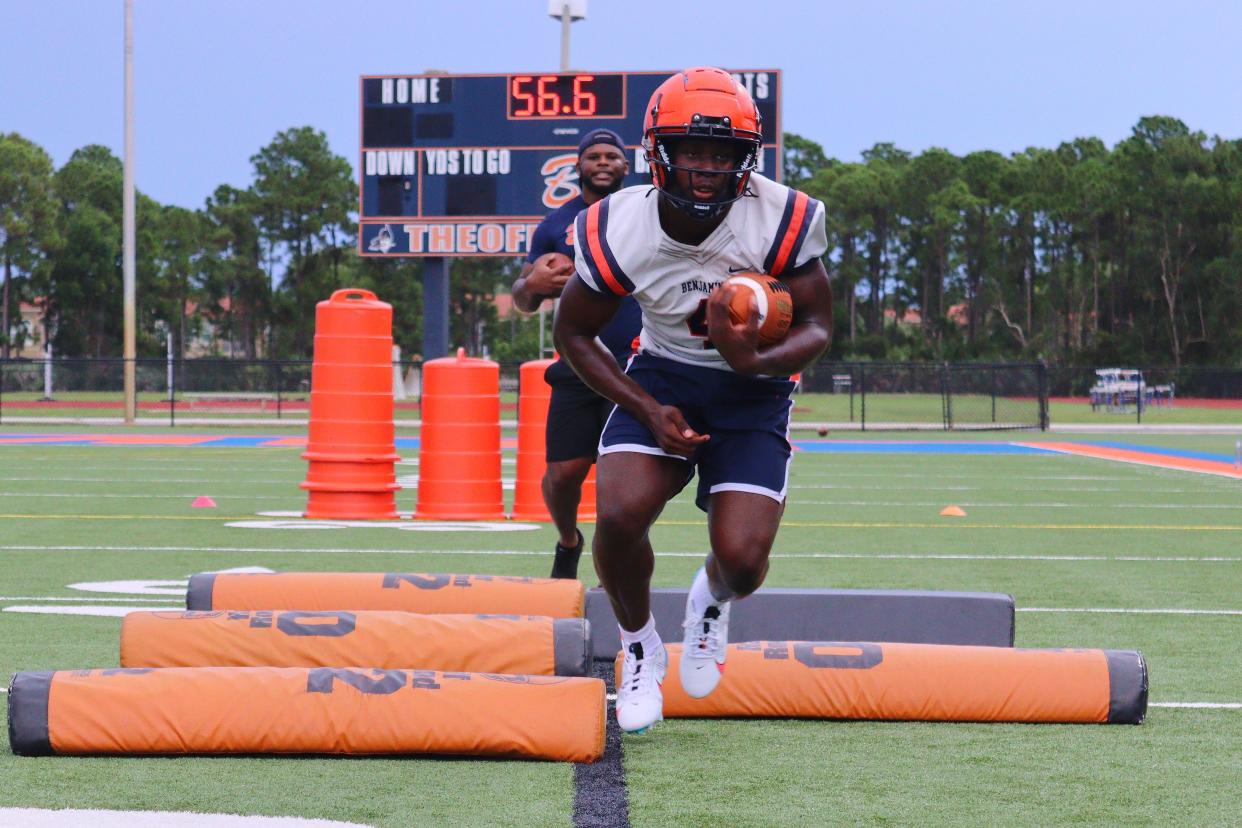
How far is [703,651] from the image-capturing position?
4797 mm

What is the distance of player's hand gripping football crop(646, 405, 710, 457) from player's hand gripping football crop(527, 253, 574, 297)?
1802mm

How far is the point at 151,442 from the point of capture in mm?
25219

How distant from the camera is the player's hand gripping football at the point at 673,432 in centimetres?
455

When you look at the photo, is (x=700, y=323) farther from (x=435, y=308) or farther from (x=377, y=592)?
(x=435, y=308)

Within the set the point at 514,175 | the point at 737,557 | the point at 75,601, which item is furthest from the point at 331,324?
the point at 514,175

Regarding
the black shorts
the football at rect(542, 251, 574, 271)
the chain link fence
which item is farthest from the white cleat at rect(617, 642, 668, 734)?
the chain link fence

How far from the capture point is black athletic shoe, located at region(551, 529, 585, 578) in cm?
749

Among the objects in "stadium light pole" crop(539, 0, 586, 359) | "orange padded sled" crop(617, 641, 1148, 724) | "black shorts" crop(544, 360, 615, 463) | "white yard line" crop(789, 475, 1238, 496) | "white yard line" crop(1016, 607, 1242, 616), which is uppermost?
"stadium light pole" crop(539, 0, 586, 359)

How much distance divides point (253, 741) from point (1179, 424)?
3655cm

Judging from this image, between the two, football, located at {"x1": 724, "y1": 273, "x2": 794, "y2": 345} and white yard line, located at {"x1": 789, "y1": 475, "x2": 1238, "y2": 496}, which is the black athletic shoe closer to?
football, located at {"x1": 724, "y1": 273, "x2": 794, "y2": 345}

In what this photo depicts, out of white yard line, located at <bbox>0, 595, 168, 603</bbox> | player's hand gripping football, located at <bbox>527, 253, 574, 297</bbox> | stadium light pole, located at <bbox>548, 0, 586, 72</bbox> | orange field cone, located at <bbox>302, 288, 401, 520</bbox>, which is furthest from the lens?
stadium light pole, located at <bbox>548, 0, 586, 72</bbox>

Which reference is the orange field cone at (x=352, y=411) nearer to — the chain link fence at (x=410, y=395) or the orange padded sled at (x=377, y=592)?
the orange padded sled at (x=377, y=592)

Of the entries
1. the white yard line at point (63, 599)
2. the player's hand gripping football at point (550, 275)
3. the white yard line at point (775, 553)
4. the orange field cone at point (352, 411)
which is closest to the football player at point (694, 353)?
the player's hand gripping football at point (550, 275)

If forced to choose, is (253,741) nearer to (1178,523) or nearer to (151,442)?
(1178,523)
